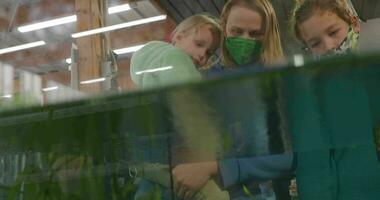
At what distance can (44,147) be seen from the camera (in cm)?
85

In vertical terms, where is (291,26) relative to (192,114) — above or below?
above

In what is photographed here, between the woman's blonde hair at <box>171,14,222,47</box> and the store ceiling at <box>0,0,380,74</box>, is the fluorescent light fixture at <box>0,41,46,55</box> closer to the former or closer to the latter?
the store ceiling at <box>0,0,380,74</box>

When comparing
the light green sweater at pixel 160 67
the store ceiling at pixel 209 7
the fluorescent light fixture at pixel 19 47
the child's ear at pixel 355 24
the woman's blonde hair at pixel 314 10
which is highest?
the store ceiling at pixel 209 7

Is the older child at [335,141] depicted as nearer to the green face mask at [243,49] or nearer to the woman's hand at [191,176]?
the woman's hand at [191,176]

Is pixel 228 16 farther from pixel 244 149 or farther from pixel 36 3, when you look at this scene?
pixel 36 3

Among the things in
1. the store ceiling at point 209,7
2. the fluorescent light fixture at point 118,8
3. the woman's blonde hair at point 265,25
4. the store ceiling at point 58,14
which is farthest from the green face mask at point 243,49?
the fluorescent light fixture at point 118,8

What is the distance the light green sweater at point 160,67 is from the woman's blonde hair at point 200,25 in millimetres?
153

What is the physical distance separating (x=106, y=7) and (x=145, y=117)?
38.3 inches

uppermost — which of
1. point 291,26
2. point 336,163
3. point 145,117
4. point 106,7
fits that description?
point 106,7

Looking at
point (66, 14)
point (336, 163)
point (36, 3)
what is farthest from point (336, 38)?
point (36, 3)

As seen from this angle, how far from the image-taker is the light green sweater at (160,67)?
0.88 meters

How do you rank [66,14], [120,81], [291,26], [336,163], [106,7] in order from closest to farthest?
[336,163] → [120,81] → [291,26] → [106,7] → [66,14]

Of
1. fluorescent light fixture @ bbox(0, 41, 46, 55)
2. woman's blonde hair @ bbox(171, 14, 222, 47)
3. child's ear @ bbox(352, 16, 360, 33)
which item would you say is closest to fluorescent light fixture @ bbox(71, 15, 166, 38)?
fluorescent light fixture @ bbox(0, 41, 46, 55)

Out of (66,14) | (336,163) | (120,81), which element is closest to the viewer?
(336,163)
